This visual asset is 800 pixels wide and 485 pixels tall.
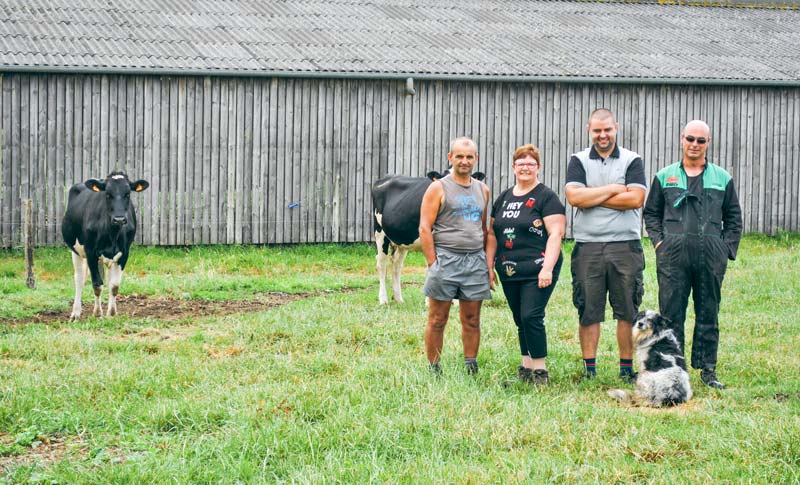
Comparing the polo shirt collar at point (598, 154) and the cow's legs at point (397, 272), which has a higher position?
the polo shirt collar at point (598, 154)

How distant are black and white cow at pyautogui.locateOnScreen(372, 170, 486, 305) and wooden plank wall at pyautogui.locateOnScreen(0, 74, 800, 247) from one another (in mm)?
5012

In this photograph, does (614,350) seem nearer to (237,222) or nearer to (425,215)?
(425,215)

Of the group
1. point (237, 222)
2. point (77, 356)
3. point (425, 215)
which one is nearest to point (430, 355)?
point (425, 215)

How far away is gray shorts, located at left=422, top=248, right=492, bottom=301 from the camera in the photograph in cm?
727

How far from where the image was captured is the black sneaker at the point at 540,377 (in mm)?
7363

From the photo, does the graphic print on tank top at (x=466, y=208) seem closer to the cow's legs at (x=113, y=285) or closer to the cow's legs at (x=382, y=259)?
the cow's legs at (x=382, y=259)

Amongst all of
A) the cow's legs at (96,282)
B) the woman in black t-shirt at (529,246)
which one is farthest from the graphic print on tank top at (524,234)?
Result: the cow's legs at (96,282)

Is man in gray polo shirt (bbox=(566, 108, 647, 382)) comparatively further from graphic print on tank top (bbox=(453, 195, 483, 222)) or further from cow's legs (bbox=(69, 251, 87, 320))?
cow's legs (bbox=(69, 251, 87, 320))

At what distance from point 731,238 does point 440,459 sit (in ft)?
11.1

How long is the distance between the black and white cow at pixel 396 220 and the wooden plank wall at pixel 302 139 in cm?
501

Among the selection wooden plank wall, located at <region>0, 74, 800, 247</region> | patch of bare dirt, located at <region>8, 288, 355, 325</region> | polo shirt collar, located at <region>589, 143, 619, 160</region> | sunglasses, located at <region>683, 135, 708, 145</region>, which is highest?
wooden plank wall, located at <region>0, 74, 800, 247</region>

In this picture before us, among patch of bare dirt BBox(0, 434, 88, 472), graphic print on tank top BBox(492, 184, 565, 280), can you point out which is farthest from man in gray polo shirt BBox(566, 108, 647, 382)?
patch of bare dirt BBox(0, 434, 88, 472)

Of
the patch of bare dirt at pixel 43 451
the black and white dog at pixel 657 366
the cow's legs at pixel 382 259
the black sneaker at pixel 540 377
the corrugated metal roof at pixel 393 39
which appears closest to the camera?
the patch of bare dirt at pixel 43 451

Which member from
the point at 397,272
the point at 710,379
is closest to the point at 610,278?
the point at 710,379
